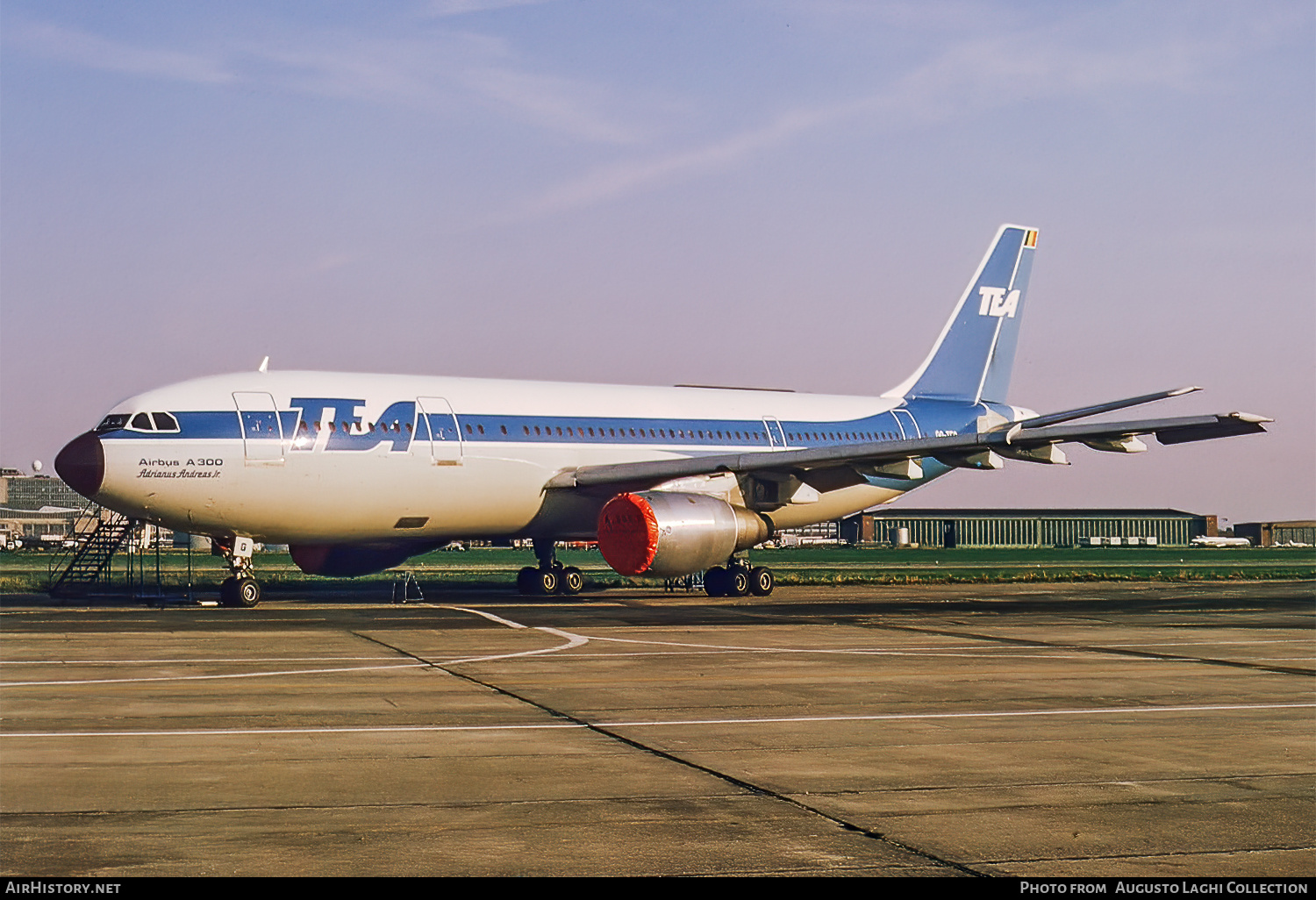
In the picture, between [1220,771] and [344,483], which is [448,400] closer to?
[344,483]

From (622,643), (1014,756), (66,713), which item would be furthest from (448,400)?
(1014,756)

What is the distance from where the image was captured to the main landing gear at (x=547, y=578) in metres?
31.8

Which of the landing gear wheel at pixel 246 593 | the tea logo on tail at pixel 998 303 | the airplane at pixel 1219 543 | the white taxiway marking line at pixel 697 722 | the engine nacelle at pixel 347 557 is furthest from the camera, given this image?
the airplane at pixel 1219 543

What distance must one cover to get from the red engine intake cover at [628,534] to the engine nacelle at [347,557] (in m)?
5.08

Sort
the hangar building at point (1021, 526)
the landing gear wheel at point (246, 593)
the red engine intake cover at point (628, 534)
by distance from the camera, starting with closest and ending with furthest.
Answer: the landing gear wheel at point (246, 593) < the red engine intake cover at point (628, 534) < the hangar building at point (1021, 526)

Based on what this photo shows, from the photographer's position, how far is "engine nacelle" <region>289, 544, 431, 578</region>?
29.2 meters

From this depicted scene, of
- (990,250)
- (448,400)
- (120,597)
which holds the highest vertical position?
(990,250)

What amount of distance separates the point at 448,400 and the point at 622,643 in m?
11.0

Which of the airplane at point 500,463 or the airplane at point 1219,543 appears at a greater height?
the airplane at point 500,463

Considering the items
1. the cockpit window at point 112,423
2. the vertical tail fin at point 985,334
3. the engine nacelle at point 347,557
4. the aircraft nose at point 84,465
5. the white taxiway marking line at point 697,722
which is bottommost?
the white taxiway marking line at point 697,722

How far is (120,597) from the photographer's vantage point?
29.5 m

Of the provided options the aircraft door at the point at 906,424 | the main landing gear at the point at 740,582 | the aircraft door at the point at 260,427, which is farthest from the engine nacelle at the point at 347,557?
the aircraft door at the point at 906,424

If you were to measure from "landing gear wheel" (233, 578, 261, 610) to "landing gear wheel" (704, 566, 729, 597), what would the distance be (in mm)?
10185

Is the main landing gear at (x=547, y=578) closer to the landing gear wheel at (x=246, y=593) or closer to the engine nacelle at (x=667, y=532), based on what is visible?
the engine nacelle at (x=667, y=532)
